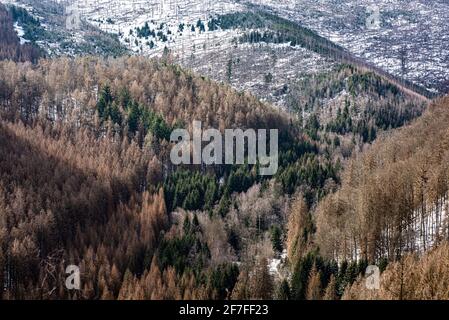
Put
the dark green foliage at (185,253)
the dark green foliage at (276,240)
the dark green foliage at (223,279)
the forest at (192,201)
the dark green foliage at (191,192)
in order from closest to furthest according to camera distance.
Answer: the dark green foliage at (223,279) → the forest at (192,201) → the dark green foliage at (185,253) → the dark green foliage at (276,240) → the dark green foliage at (191,192)

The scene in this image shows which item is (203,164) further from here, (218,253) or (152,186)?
(218,253)

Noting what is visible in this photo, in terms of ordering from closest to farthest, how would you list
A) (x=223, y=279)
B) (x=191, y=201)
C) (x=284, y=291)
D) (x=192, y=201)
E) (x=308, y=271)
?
(x=284, y=291)
(x=308, y=271)
(x=223, y=279)
(x=191, y=201)
(x=192, y=201)

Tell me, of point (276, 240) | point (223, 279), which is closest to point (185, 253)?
point (223, 279)

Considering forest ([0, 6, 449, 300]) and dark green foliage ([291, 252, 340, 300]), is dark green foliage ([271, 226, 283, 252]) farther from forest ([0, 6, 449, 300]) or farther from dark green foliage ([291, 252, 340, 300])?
dark green foliage ([291, 252, 340, 300])

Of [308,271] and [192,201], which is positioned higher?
[308,271]

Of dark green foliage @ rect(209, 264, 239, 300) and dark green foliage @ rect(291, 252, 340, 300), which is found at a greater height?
dark green foliage @ rect(291, 252, 340, 300)

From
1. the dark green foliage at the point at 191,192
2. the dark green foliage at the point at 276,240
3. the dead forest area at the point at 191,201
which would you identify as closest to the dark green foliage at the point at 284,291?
the dead forest area at the point at 191,201

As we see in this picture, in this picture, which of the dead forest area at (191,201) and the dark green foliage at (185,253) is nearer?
the dead forest area at (191,201)

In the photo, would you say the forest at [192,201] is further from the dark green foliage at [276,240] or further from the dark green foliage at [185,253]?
the dark green foliage at [276,240]

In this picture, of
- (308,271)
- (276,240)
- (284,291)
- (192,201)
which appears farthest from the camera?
(192,201)

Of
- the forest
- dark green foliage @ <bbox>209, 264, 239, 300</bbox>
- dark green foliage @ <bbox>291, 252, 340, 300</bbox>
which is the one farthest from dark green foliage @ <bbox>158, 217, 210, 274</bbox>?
dark green foliage @ <bbox>291, 252, 340, 300</bbox>

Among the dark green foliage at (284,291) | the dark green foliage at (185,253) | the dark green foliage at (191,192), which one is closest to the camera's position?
the dark green foliage at (284,291)

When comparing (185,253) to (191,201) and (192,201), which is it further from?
(192,201)
